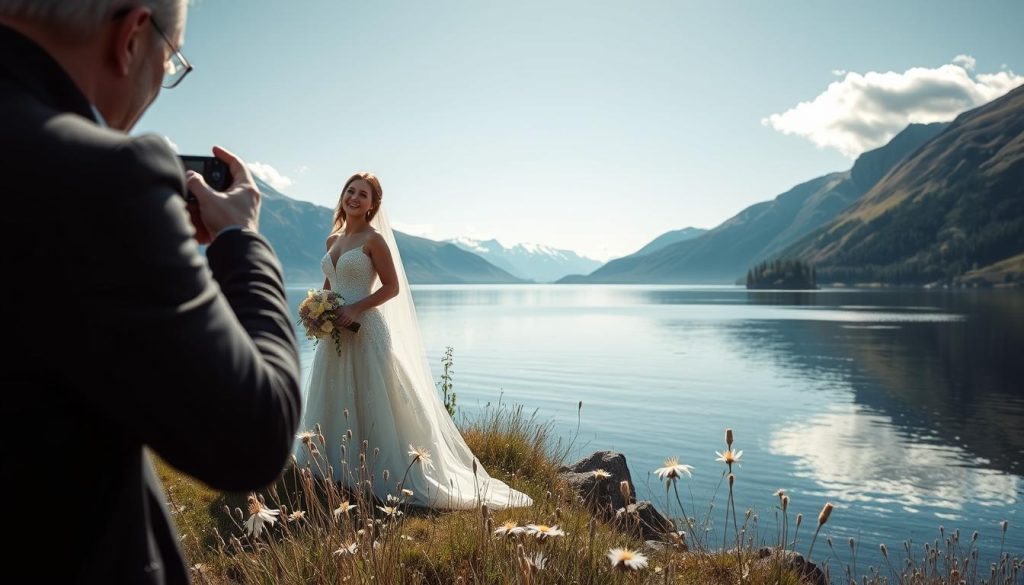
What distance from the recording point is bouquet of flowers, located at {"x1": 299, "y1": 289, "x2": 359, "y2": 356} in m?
9.29

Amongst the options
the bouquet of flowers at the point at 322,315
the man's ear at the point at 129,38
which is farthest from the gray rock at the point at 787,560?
the bouquet of flowers at the point at 322,315

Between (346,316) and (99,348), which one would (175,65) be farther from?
(346,316)

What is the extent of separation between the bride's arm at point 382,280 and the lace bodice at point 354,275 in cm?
12

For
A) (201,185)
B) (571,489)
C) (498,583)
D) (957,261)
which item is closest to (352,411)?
(571,489)

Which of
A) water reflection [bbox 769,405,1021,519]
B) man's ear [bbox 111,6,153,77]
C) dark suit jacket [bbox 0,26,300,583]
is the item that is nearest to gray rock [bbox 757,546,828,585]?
dark suit jacket [bbox 0,26,300,583]

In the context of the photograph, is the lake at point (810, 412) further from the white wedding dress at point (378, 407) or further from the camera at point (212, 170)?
the camera at point (212, 170)

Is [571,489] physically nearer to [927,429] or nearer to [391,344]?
[391,344]

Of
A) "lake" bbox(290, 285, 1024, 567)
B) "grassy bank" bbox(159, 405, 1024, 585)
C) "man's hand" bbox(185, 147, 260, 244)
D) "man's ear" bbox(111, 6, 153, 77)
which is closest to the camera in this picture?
"man's ear" bbox(111, 6, 153, 77)

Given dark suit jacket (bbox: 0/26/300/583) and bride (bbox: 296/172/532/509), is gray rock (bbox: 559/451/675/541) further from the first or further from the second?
dark suit jacket (bbox: 0/26/300/583)

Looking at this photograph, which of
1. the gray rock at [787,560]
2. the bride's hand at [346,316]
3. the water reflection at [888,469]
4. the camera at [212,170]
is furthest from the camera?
the water reflection at [888,469]

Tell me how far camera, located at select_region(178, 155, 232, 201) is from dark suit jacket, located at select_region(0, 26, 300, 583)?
0.56 meters

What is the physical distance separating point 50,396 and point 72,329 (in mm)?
131

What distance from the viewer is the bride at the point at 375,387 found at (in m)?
9.09

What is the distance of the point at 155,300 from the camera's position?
1.06m
